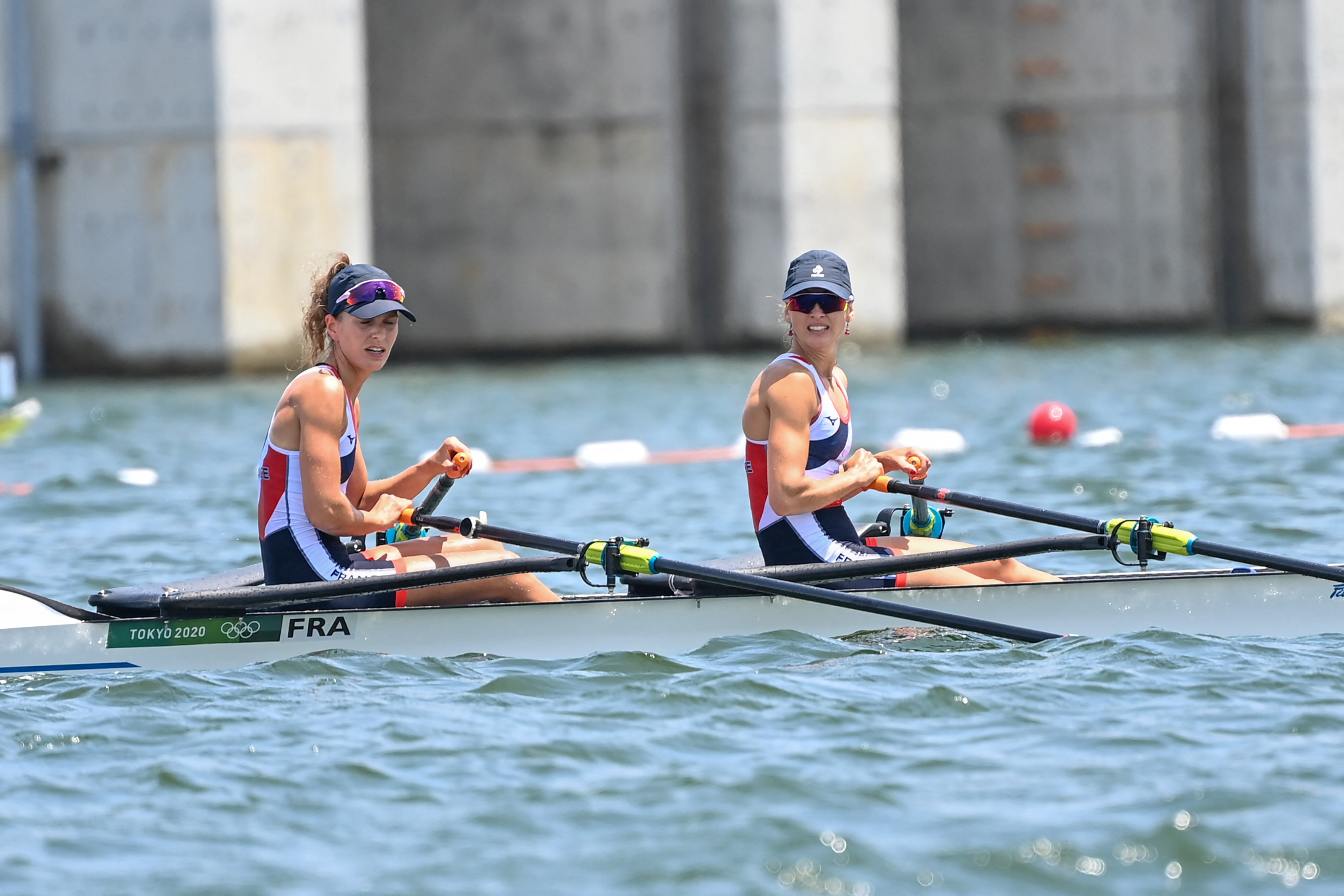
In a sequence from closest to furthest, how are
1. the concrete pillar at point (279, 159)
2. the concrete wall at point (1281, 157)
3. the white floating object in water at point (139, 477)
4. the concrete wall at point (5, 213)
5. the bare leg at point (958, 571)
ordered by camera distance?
the bare leg at point (958, 571)
the white floating object in water at point (139, 477)
the concrete pillar at point (279, 159)
the concrete wall at point (5, 213)
the concrete wall at point (1281, 157)

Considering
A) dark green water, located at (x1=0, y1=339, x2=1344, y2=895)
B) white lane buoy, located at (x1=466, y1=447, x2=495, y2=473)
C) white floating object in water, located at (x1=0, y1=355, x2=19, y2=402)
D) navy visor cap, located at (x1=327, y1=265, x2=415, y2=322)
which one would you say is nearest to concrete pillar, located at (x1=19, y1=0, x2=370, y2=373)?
white floating object in water, located at (x1=0, y1=355, x2=19, y2=402)

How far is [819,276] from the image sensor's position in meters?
5.68

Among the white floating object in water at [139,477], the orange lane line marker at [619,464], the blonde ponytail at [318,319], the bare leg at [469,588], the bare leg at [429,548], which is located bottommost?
the orange lane line marker at [619,464]

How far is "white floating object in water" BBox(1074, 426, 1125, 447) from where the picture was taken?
38.7ft

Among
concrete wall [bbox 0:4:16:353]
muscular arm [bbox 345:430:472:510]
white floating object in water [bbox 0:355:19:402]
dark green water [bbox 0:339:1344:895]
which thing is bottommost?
dark green water [bbox 0:339:1344:895]

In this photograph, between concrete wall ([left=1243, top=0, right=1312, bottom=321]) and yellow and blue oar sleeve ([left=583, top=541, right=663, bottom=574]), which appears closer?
yellow and blue oar sleeve ([left=583, top=541, right=663, bottom=574])

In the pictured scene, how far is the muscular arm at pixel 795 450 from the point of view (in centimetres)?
569

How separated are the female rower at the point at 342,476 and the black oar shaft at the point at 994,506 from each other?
1.22 metres

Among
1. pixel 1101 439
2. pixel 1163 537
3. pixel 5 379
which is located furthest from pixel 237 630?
pixel 5 379

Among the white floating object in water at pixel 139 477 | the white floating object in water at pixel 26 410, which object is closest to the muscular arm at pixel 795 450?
the white floating object in water at pixel 139 477

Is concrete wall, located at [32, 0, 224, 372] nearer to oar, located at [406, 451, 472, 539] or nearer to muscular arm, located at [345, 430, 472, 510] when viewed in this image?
oar, located at [406, 451, 472, 539]

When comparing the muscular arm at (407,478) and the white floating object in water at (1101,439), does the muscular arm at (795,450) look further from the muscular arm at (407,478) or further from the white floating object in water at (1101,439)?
the white floating object in water at (1101,439)

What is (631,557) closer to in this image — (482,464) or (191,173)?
(482,464)

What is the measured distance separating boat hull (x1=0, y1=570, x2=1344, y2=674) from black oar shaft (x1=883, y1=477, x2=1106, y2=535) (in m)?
0.35
